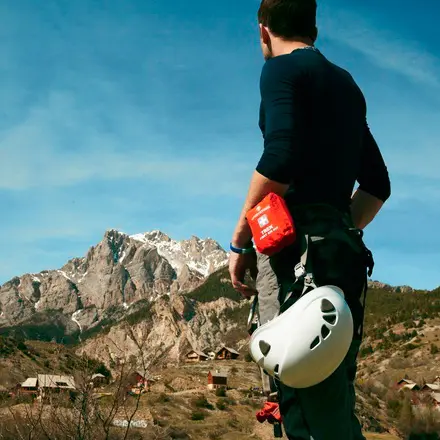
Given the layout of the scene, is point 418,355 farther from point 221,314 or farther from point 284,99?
point 284,99

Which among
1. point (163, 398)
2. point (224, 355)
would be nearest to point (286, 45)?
point (163, 398)

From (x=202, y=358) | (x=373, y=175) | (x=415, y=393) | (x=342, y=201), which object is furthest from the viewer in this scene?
(x=202, y=358)

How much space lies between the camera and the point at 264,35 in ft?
11.9

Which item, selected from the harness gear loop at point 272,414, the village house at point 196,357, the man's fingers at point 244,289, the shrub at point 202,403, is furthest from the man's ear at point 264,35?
the village house at point 196,357

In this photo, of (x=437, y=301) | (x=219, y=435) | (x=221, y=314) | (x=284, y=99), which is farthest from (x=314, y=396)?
(x=221, y=314)

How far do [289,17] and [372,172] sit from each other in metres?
1.20

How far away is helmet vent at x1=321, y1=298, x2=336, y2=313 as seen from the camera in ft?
8.72

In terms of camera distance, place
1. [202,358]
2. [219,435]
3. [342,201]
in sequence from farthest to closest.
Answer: [202,358], [219,435], [342,201]

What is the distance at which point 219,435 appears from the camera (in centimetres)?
4253

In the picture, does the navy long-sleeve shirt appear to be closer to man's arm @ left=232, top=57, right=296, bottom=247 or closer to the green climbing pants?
man's arm @ left=232, top=57, right=296, bottom=247

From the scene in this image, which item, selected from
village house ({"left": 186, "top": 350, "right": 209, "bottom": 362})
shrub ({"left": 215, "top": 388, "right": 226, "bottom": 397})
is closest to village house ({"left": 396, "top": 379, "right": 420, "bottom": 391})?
village house ({"left": 186, "top": 350, "right": 209, "bottom": 362})

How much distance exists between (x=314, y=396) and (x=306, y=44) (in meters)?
2.13

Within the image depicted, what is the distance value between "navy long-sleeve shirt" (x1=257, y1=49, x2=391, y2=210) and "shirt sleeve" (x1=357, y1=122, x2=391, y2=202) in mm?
380

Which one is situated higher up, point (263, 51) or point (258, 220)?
point (263, 51)
